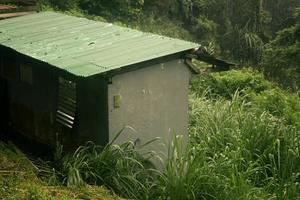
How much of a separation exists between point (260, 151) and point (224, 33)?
1723 centimetres

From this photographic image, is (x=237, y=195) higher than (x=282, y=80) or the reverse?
higher

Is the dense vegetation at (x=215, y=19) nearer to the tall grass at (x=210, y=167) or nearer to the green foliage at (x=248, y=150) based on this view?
the green foliage at (x=248, y=150)

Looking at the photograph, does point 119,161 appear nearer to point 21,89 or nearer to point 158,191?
point 158,191

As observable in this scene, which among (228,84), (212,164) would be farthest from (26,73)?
(228,84)

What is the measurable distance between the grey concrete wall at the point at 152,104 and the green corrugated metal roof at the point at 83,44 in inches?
10.9

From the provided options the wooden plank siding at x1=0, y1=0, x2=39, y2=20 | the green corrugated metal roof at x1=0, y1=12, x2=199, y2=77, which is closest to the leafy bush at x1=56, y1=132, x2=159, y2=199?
the green corrugated metal roof at x1=0, y1=12, x2=199, y2=77

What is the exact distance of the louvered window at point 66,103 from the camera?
8.18 m

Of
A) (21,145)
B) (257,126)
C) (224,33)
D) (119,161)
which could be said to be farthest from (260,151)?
(224,33)

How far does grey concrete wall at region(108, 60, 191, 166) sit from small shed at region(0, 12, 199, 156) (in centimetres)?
1

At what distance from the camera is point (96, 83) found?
303 inches

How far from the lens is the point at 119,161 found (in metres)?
7.00

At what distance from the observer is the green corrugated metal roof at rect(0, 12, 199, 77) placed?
7523mm

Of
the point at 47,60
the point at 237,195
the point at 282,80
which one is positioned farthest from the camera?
the point at 282,80

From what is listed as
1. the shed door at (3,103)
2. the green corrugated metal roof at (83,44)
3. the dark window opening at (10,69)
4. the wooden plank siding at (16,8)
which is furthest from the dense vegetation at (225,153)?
the wooden plank siding at (16,8)
